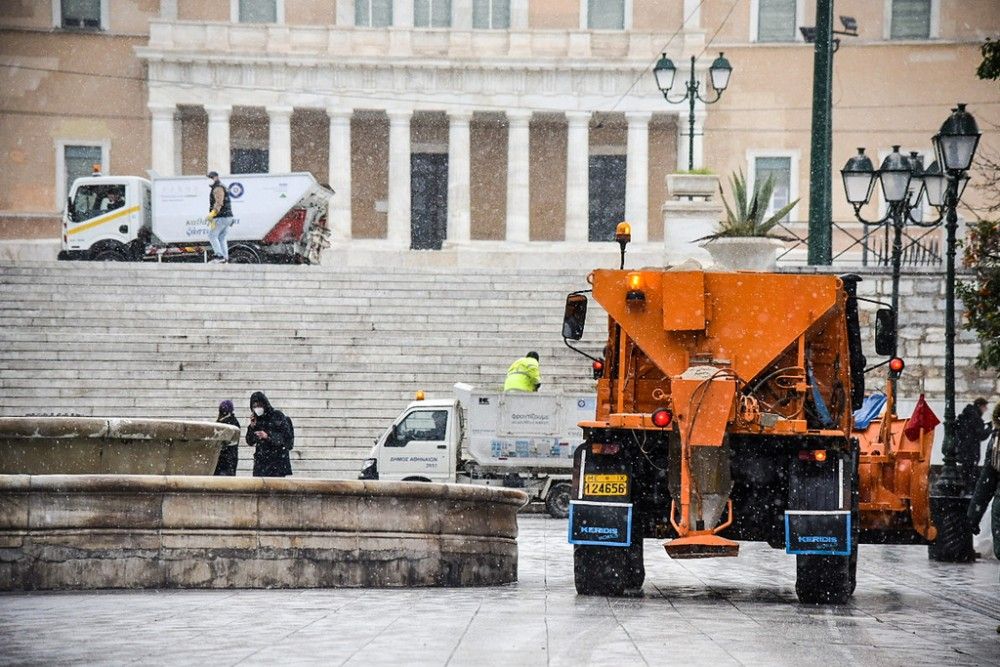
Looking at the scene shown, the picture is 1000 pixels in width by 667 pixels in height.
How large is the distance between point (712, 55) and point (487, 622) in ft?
147

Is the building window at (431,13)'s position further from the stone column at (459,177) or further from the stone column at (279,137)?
the stone column at (279,137)

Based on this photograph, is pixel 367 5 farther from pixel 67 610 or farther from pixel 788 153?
pixel 67 610

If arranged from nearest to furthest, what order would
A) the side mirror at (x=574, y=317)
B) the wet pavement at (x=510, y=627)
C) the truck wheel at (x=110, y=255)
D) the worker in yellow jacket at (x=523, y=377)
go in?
1. the wet pavement at (x=510, y=627)
2. the side mirror at (x=574, y=317)
3. the worker in yellow jacket at (x=523, y=377)
4. the truck wheel at (x=110, y=255)

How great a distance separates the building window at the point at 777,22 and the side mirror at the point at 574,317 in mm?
42599

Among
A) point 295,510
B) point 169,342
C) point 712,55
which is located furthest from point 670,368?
point 712,55

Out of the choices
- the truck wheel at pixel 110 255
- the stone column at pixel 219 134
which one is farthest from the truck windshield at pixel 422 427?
the stone column at pixel 219 134

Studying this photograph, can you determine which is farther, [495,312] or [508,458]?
[495,312]

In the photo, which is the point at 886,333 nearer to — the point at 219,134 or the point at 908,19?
the point at 219,134

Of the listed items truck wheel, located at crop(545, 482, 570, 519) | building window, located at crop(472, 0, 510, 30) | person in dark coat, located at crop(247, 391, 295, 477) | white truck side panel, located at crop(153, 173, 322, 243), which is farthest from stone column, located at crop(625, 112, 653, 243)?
person in dark coat, located at crop(247, 391, 295, 477)

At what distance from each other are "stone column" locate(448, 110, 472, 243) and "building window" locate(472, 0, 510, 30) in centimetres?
336

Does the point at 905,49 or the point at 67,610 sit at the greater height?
the point at 905,49

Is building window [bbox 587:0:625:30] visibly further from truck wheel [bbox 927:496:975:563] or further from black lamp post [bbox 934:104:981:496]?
truck wheel [bbox 927:496:975:563]

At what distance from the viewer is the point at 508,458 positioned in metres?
24.8

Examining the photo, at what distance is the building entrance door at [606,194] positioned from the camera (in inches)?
2211
